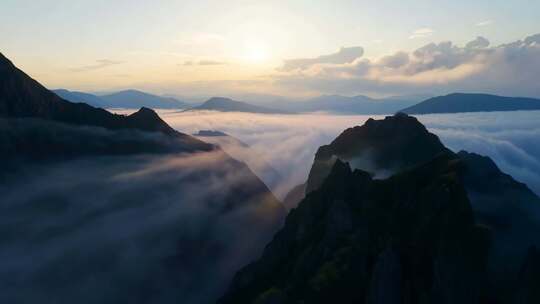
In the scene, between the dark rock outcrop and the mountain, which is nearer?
the dark rock outcrop

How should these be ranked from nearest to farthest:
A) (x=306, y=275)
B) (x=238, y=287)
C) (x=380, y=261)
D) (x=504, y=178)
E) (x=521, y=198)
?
(x=380, y=261) < (x=306, y=275) < (x=238, y=287) < (x=521, y=198) < (x=504, y=178)

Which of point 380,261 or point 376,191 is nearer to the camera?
point 380,261

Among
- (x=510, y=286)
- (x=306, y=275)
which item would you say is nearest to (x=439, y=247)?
(x=510, y=286)

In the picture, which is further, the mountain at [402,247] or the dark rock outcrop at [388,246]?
the mountain at [402,247]

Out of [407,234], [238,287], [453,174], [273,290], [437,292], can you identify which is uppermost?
[453,174]

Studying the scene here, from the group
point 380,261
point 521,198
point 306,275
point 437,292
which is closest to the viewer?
point 437,292

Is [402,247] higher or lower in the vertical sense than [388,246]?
lower

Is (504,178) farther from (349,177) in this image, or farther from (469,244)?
(469,244)

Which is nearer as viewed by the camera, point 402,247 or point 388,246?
point 402,247
